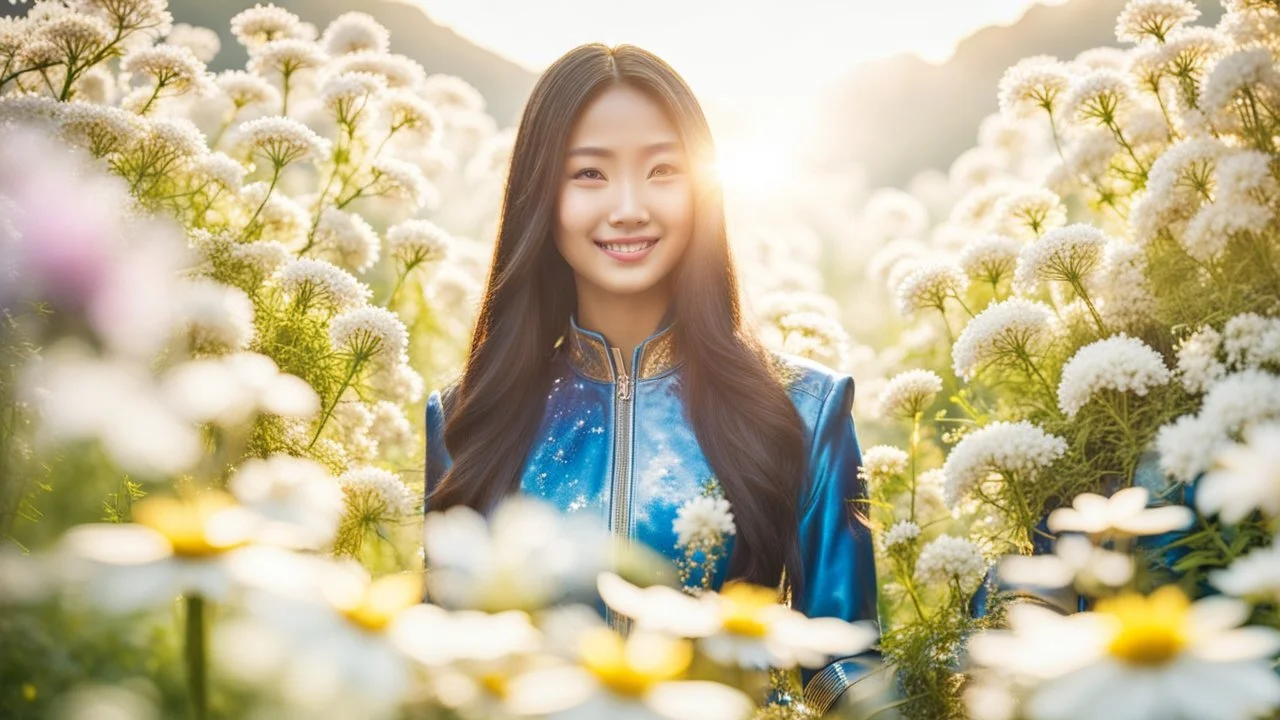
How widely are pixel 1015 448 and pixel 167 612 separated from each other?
0.97m

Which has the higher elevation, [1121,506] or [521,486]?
[521,486]

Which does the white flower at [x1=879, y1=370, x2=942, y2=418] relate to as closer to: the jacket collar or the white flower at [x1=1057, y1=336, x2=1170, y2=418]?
the jacket collar

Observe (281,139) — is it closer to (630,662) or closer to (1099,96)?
(1099,96)

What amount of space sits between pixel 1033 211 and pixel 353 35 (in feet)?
6.06

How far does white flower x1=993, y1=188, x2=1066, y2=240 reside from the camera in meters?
1.96

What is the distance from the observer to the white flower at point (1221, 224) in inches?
44.0

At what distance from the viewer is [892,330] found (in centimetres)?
357

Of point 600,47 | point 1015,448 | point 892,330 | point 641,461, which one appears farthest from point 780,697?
point 892,330

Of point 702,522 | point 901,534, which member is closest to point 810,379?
point 901,534

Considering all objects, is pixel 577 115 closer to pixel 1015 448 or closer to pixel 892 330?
pixel 1015 448

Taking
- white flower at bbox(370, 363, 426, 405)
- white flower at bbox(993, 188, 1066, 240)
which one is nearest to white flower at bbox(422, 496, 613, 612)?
white flower at bbox(370, 363, 426, 405)

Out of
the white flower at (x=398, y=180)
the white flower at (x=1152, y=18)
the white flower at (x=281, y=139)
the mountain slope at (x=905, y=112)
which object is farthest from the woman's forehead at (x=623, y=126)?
the mountain slope at (x=905, y=112)

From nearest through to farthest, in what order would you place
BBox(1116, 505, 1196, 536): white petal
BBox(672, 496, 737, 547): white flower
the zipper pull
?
BBox(1116, 505, 1196, 536): white petal < BBox(672, 496, 737, 547): white flower < the zipper pull

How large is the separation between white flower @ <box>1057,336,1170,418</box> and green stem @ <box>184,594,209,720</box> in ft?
3.36
